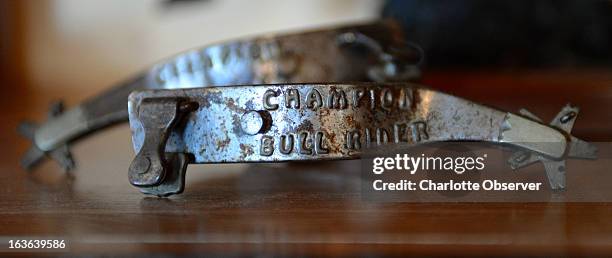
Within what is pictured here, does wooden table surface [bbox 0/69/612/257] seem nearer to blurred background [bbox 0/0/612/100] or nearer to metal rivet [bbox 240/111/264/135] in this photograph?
metal rivet [bbox 240/111/264/135]

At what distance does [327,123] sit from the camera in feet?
1.84

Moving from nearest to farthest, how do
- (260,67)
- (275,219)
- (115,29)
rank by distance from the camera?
(275,219) < (260,67) < (115,29)

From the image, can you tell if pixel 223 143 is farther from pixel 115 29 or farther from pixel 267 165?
pixel 115 29

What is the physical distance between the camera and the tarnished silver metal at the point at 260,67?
29.4 inches

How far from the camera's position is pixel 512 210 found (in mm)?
505

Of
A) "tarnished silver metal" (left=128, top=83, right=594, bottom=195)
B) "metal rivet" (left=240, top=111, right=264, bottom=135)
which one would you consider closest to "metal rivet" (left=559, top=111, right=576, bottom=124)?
"tarnished silver metal" (left=128, top=83, right=594, bottom=195)

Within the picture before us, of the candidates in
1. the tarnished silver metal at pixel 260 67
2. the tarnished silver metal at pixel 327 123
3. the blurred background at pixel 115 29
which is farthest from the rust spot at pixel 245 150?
the blurred background at pixel 115 29

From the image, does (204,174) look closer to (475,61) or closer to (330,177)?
(330,177)

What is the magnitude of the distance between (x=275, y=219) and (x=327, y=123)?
0.31 ft

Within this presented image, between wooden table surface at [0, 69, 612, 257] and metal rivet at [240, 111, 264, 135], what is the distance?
0.17 ft

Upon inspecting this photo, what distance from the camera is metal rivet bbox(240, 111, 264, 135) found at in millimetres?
559

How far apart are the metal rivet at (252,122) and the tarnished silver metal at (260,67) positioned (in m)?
0.21

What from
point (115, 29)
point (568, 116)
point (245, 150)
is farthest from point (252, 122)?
point (115, 29)

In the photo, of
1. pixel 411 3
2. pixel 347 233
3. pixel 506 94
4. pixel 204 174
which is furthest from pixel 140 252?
pixel 411 3
